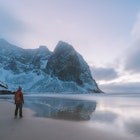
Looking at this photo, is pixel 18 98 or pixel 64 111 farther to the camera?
pixel 64 111

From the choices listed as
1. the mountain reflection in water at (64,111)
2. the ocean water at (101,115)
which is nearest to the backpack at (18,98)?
the ocean water at (101,115)

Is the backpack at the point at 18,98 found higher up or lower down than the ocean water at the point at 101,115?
higher up

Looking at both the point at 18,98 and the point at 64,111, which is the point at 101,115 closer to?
the point at 64,111

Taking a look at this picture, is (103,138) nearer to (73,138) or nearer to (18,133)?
(73,138)

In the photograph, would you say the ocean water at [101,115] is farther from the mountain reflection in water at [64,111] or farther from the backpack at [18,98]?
the backpack at [18,98]

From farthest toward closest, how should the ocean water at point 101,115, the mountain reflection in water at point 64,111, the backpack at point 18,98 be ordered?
1. the mountain reflection in water at point 64,111
2. the backpack at point 18,98
3. the ocean water at point 101,115

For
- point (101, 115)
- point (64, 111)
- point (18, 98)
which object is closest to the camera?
point (18, 98)

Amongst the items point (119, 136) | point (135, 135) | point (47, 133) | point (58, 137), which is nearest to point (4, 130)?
point (47, 133)

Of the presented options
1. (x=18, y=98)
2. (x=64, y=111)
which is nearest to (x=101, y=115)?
(x=64, y=111)

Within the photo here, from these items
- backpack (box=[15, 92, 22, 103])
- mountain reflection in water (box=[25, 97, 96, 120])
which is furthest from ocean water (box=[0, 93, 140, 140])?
backpack (box=[15, 92, 22, 103])

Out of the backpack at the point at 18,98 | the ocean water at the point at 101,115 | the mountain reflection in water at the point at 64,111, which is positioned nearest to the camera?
the ocean water at the point at 101,115

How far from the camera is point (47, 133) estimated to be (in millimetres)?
12867

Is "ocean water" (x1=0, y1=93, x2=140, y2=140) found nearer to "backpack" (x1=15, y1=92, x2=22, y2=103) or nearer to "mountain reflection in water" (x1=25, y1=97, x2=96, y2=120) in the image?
"mountain reflection in water" (x1=25, y1=97, x2=96, y2=120)

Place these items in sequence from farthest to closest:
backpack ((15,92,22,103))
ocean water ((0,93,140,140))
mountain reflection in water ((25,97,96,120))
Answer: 1. mountain reflection in water ((25,97,96,120))
2. backpack ((15,92,22,103))
3. ocean water ((0,93,140,140))
